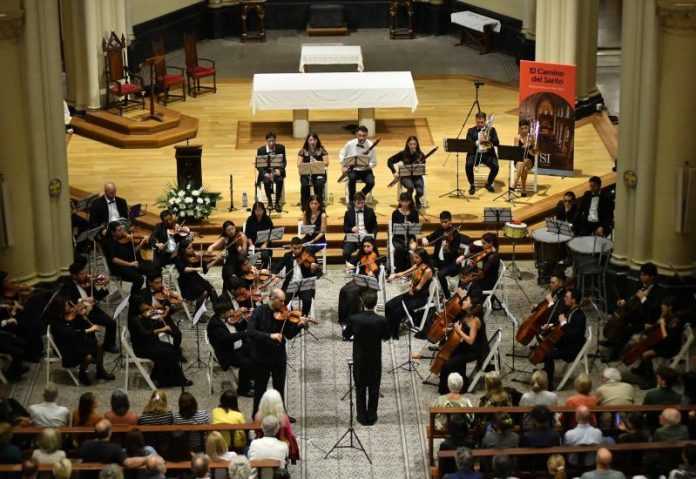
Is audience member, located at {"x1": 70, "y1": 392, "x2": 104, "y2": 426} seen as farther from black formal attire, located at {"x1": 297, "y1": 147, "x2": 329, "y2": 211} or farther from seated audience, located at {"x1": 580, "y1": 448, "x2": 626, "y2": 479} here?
black formal attire, located at {"x1": 297, "y1": 147, "x2": 329, "y2": 211}

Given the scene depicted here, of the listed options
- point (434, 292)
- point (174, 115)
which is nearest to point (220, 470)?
point (434, 292)

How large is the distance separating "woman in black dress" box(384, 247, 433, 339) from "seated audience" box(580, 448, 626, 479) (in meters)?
5.49

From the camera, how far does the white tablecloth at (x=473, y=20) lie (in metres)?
30.6

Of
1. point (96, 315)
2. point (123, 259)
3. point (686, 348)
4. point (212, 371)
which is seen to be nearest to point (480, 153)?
point (123, 259)

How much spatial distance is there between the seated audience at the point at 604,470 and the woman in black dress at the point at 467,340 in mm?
3462

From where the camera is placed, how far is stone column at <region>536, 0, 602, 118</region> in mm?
24641

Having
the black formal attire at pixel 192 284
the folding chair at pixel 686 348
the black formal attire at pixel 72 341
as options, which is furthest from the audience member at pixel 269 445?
the folding chair at pixel 686 348

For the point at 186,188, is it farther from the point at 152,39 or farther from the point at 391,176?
the point at 152,39

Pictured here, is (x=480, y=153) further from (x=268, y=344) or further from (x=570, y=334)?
(x=268, y=344)

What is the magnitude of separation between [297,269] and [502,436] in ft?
18.2

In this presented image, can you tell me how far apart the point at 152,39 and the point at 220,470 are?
18.0m

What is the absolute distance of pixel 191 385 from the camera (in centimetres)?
1684

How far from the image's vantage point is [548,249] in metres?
19.3

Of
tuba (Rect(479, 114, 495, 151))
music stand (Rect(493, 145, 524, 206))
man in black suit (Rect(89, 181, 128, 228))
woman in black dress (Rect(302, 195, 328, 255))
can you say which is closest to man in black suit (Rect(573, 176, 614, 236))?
music stand (Rect(493, 145, 524, 206))
